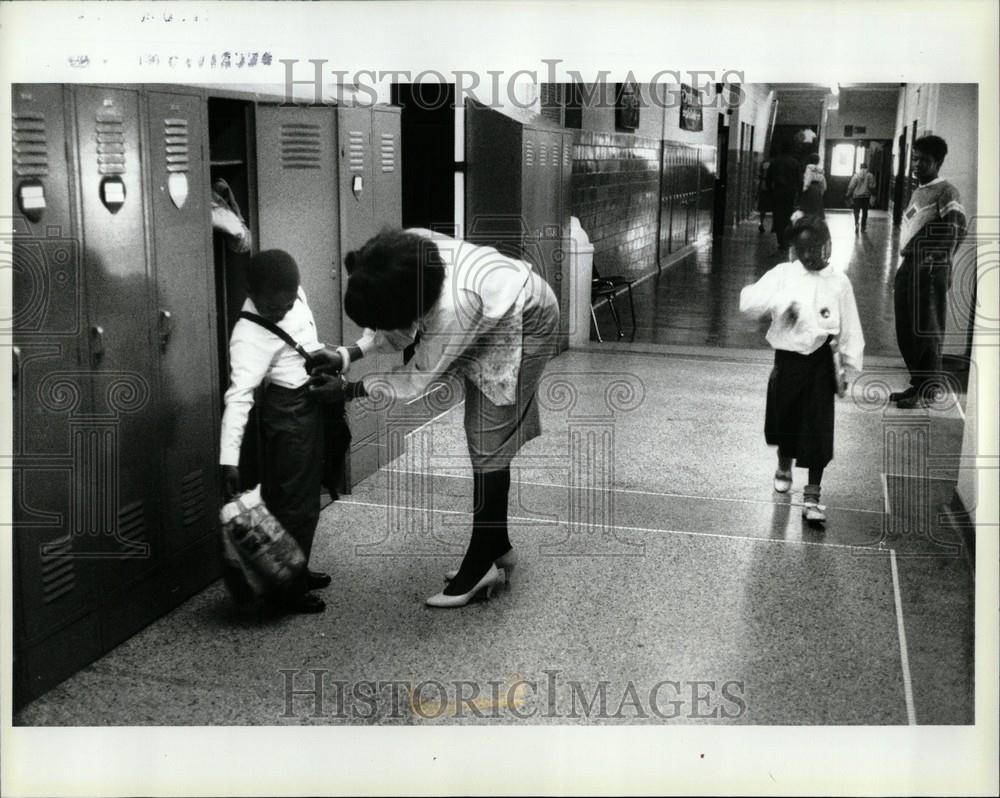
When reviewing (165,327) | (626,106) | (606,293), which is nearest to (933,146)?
(626,106)

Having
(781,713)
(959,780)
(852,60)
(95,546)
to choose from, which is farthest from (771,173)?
(95,546)

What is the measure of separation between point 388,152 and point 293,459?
1.25 m

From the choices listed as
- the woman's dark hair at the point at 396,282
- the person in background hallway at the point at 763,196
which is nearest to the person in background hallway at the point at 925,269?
the person in background hallway at the point at 763,196

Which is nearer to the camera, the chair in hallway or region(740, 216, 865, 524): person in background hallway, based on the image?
region(740, 216, 865, 524): person in background hallway

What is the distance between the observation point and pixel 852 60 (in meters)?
2.64

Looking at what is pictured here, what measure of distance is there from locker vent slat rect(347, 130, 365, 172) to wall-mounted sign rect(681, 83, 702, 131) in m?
1.02

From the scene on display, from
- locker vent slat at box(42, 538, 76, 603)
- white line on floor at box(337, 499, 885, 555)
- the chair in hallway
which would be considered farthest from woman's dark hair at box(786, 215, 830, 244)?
locker vent slat at box(42, 538, 76, 603)

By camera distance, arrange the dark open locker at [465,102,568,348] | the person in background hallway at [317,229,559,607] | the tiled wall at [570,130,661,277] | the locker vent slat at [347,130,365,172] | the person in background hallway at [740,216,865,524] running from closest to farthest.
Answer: the person in background hallway at [317,229,559,607], the person in background hallway at [740,216,865,524], the locker vent slat at [347,130,365,172], the dark open locker at [465,102,568,348], the tiled wall at [570,130,661,277]

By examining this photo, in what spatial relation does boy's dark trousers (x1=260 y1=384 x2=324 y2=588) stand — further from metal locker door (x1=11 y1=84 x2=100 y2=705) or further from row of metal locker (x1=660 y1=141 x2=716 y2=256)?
row of metal locker (x1=660 y1=141 x2=716 y2=256)

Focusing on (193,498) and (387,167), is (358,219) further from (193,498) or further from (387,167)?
(193,498)

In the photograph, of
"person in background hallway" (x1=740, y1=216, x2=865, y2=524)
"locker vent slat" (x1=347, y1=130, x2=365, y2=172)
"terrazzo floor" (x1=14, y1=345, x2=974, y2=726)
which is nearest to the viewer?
"terrazzo floor" (x1=14, y1=345, x2=974, y2=726)

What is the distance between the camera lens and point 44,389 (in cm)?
264

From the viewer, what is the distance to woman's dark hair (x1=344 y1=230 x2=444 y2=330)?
287 centimetres

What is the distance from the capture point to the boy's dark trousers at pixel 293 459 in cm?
307
